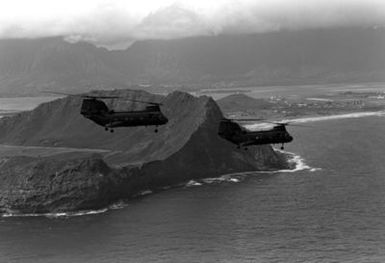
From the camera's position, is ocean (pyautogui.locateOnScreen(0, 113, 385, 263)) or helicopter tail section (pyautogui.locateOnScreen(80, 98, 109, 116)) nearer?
helicopter tail section (pyautogui.locateOnScreen(80, 98, 109, 116))

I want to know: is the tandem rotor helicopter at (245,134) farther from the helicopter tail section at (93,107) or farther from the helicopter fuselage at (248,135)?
the helicopter tail section at (93,107)

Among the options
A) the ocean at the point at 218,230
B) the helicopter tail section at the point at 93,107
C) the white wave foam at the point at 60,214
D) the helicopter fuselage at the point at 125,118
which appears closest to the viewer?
the helicopter tail section at the point at 93,107

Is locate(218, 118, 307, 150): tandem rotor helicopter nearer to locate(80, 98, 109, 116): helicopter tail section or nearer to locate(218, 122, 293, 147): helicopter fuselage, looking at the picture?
locate(218, 122, 293, 147): helicopter fuselage

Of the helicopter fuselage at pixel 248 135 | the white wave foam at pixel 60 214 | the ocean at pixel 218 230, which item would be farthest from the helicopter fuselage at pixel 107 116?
the white wave foam at pixel 60 214

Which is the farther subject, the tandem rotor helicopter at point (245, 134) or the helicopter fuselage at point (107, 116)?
the tandem rotor helicopter at point (245, 134)

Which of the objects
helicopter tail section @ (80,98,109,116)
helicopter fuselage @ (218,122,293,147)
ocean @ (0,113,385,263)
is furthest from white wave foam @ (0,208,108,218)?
helicopter tail section @ (80,98,109,116)

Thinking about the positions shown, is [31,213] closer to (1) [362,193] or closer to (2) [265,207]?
(2) [265,207]
